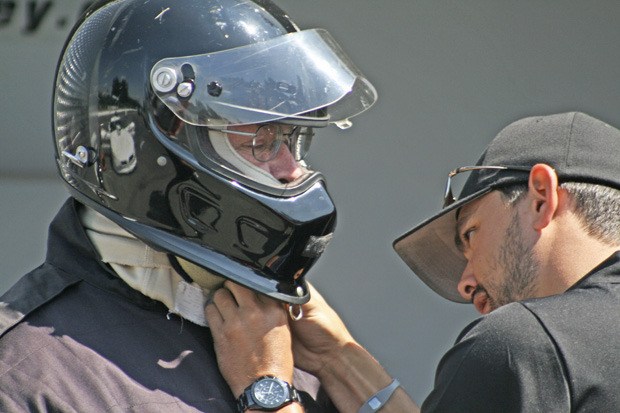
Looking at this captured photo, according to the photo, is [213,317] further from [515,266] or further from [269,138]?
[515,266]

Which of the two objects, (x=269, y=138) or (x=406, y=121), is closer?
(x=269, y=138)

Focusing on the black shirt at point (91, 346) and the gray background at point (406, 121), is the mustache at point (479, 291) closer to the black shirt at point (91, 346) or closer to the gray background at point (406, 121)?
the black shirt at point (91, 346)

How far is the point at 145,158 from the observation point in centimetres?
218

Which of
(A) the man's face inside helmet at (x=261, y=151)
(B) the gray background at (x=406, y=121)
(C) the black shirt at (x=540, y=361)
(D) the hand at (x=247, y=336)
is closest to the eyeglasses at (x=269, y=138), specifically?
(A) the man's face inside helmet at (x=261, y=151)

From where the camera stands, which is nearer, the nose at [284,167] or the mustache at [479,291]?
the nose at [284,167]

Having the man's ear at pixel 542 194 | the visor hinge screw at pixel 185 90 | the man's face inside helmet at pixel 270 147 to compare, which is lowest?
the man's ear at pixel 542 194

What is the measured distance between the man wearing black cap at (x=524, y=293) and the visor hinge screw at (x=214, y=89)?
37 centimetres

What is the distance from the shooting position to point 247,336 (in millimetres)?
2193

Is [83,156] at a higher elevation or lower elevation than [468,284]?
higher

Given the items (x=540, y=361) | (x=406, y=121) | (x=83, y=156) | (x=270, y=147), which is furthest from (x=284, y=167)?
(x=406, y=121)

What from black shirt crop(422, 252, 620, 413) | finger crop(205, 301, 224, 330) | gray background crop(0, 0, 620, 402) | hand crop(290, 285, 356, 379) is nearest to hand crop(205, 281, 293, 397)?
finger crop(205, 301, 224, 330)

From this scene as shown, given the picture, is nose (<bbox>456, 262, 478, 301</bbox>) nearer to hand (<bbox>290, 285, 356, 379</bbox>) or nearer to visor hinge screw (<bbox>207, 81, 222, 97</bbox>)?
hand (<bbox>290, 285, 356, 379</bbox>)

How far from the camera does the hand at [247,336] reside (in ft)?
7.14

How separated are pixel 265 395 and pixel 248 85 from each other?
0.56 m
